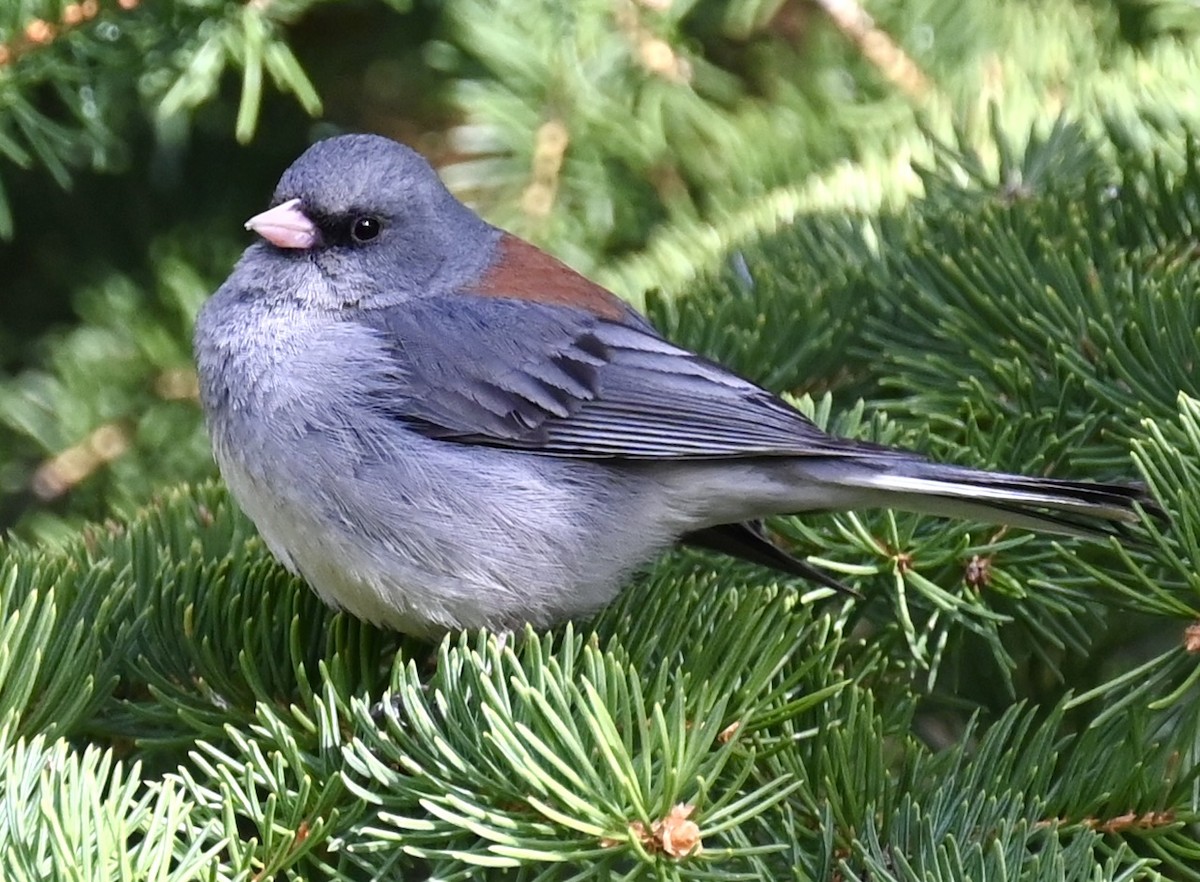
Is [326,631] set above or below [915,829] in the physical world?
below

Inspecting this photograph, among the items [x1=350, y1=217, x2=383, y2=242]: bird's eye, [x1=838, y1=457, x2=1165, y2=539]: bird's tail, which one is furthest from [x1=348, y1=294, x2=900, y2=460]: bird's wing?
[x1=838, y1=457, x2=1165, y2=539]: bird's tail

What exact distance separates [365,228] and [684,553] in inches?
30.1

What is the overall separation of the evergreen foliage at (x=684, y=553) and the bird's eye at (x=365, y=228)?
0.24 m

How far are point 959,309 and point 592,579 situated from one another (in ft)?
2.22

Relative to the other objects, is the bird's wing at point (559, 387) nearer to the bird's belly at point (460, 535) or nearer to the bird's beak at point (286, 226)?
the bird's belly at point (460, 535)

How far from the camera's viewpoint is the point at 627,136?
260cm

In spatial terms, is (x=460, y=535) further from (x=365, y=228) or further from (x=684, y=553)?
(x=365, y=228)

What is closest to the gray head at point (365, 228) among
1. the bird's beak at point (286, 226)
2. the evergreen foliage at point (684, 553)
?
the bird's beak at point (286, 226)

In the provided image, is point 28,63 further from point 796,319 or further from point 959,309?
point 959,309

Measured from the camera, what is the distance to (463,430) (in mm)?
2033

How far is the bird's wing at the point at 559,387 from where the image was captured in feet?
6.63

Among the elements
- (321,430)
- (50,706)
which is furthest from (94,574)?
(321,430)

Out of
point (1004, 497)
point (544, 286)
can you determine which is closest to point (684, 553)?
point (544, 286)

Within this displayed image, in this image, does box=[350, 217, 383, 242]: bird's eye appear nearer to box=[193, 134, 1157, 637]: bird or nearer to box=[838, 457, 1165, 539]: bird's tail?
box=[193, 134, 1157, 637]: bird
